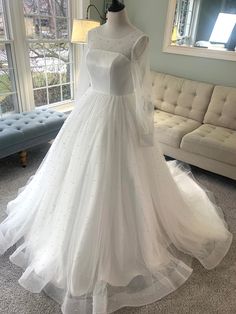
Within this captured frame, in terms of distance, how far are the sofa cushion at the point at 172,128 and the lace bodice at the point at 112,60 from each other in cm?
113

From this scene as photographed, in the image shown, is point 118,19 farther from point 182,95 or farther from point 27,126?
point 182,95

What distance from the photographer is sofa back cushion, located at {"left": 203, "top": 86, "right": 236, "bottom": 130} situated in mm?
2574

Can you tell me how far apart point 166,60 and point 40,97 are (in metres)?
1.61

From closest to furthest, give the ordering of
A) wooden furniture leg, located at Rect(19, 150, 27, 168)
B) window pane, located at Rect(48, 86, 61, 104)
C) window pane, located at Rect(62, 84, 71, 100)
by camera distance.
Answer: wooden furniture leg, located at Rect(19, 150, 27, 168), window pane, located at Rect(48, 86, 61, 104), window pane, located at Rect(62, 84, 71, 100)

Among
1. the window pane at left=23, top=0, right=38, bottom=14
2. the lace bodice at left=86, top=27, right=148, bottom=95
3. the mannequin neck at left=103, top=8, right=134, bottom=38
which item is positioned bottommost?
the lace bodice at left=86, top=27, right=148, bottom=95

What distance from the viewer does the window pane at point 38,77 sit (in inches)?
117

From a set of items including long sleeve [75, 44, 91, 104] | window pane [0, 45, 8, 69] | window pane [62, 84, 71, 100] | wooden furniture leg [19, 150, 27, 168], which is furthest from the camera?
window pane [62, 84, 71, 100]

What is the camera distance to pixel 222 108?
263 centimetres

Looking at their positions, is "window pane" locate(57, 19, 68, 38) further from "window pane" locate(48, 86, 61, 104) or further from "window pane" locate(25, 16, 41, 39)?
"window pane" locate(48, 86, 61, 104)

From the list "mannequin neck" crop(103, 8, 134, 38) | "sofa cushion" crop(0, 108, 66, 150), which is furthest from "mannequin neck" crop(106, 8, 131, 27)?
"sofa cushion" crop(0, 108, 66, 150)

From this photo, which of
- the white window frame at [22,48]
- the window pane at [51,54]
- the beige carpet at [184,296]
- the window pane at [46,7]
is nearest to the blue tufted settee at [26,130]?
the white window frame at [22,48]

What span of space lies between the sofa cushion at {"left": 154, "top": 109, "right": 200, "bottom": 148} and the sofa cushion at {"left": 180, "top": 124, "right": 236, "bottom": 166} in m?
0.07

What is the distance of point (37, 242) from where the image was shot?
148 centimetres

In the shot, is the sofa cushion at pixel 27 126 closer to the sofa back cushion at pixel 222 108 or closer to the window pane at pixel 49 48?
the window pane at pixel 49 48
